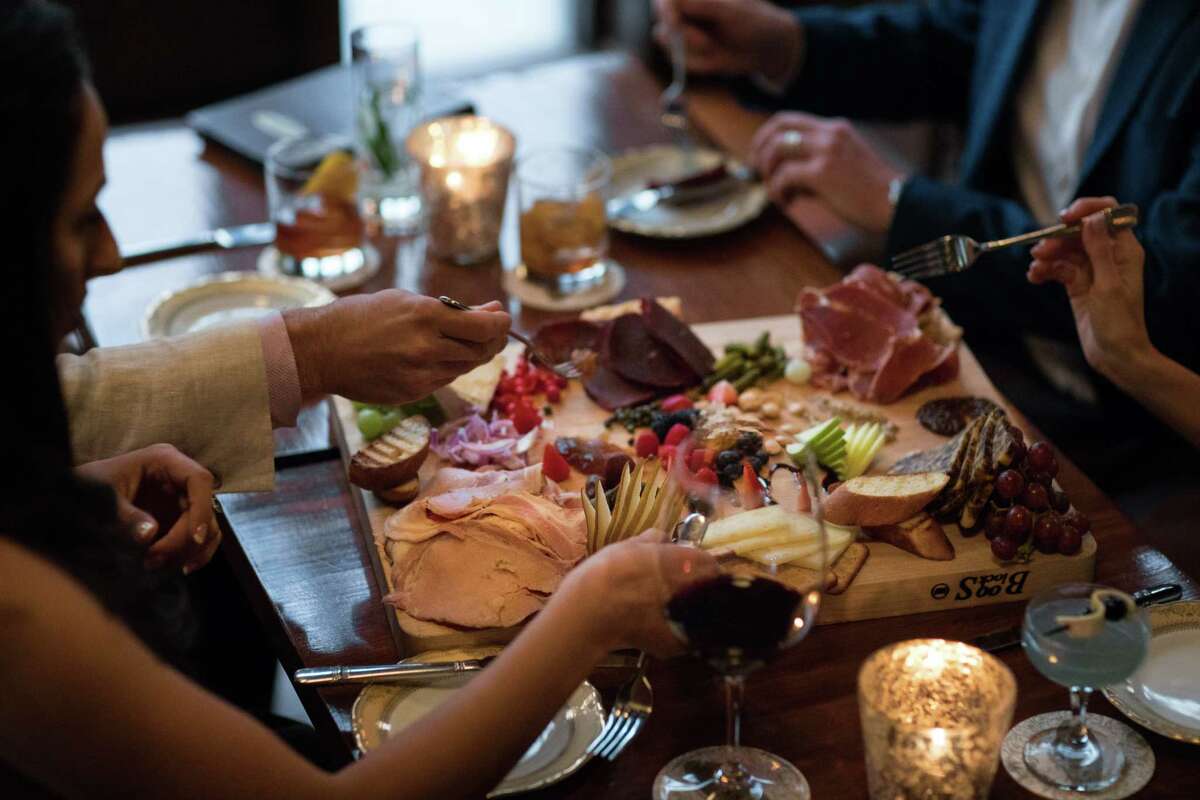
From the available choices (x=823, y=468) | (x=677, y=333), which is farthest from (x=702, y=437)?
(x=677, y=333)

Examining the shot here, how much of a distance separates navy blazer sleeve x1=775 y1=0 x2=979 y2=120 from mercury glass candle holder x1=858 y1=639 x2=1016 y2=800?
2020 millimetres

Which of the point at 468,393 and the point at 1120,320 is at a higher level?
the point at 1120,320

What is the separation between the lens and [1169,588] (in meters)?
1.50

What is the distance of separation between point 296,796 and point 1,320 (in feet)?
1.64

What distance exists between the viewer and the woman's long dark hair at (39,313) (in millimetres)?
1079

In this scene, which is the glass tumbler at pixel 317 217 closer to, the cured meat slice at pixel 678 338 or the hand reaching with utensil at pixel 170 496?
the cured meat slice at pixel 678 338

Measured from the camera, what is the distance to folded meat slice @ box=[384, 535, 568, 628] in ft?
4.78

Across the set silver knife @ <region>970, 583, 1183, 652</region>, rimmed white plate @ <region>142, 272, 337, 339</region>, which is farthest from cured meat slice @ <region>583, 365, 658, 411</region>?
silver knife @ <region>970, 583, 1183, 652</region>

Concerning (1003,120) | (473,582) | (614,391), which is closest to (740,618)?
(473,582)

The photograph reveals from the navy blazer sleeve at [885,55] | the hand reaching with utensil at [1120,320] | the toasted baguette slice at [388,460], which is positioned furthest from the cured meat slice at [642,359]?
the navy blazer sleeve at [885,55]

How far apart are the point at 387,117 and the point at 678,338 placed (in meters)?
0.89

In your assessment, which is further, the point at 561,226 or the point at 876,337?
the point at 561,226

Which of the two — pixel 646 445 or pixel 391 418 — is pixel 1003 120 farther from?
pixel 391 418

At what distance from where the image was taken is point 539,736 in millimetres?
1269
